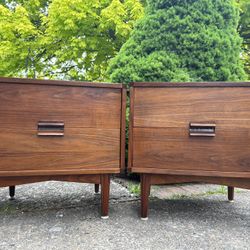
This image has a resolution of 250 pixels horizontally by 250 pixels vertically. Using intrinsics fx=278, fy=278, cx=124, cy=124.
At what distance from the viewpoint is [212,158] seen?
1.47 m

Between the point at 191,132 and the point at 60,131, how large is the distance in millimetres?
693

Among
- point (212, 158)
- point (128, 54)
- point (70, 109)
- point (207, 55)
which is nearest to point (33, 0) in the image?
point (128, 54)

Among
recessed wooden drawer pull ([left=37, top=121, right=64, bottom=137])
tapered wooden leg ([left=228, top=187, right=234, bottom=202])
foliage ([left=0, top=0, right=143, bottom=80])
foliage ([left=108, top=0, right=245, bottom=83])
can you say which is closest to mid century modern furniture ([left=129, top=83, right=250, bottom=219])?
recessed wooden drawer pull ([left=37, top=121, right=64, bottom=137])

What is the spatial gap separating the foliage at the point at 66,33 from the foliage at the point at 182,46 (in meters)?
2.21

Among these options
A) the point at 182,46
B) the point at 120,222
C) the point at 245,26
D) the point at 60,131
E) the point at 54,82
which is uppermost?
the point at 245,26

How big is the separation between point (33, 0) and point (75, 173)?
5075 mm

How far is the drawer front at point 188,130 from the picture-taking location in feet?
4.73

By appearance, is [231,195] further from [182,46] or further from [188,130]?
[182,46]

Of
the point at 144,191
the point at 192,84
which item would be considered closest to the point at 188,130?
the point at 192,84

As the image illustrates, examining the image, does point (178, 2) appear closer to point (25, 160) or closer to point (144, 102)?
point (144, 102)

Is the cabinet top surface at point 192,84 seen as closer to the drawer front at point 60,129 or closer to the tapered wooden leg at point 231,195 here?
the drawer front at point 60,129

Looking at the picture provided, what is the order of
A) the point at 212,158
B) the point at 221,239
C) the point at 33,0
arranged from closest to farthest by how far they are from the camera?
the point at 221,239, the point at 212,158, the point at 33,0

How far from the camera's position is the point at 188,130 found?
1.48m

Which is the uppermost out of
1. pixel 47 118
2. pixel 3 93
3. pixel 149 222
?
pixel 3 93
